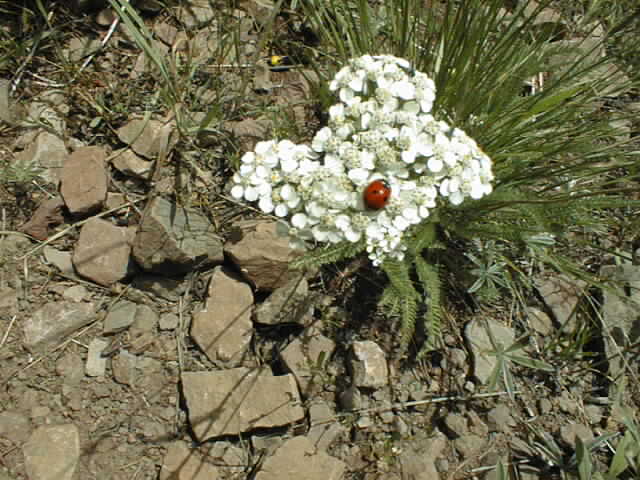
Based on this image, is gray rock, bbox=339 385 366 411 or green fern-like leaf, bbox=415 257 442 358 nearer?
green fern-like leaf, bbox=415 257 442 358

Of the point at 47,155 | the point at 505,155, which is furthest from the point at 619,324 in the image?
the point at 47,155

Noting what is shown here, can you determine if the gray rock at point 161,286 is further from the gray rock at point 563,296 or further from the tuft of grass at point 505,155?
the gray rock at point 563,296

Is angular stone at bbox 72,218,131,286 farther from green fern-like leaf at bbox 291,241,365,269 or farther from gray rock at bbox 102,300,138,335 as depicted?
green fern-like leaf at bbox 291,241,365,269

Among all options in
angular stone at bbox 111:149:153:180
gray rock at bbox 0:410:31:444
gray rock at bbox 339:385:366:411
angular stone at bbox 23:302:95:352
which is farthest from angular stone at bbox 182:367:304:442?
angular stone at bbox 111:149:153:180

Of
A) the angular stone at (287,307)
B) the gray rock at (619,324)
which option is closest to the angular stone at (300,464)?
A: the angular stone at (287,307)

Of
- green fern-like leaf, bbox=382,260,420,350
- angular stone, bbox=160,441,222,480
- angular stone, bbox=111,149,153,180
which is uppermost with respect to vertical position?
green fern-like leaf, bbox=382,260,420,350

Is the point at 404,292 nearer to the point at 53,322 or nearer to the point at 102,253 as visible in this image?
the point at 102,253
